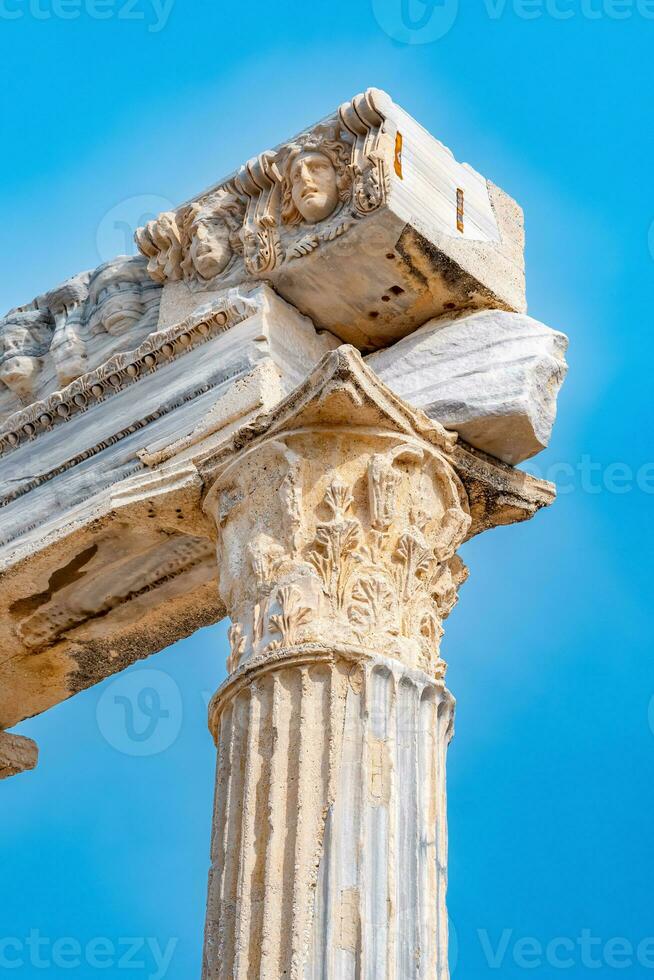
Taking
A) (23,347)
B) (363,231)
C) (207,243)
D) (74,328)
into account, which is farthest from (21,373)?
(363,231)

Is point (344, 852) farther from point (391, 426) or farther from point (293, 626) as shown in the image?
point (391, 426)

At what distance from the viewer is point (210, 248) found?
1074 cm

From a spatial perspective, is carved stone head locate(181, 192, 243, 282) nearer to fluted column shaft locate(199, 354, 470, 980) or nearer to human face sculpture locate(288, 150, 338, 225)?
human face sculpture locate(288, 150, 338, 225)

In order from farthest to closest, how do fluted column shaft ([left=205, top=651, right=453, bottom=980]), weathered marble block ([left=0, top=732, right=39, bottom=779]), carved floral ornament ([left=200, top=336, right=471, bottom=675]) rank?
weathered marble block ([left=0, top=732, right=39, bottom=779]) → carved floral ornament ([left=200, top=336, right=471, bottom=675]) → fluted column shaft ([left=205, top=651, right=453, bottom=980])

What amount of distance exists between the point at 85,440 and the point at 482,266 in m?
2.68

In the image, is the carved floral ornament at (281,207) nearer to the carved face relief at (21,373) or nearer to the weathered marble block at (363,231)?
the weathered marble block at (363,231)

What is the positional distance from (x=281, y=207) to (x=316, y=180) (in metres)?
Answer: 0.38

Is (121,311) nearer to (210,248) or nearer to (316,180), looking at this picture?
(210,248)

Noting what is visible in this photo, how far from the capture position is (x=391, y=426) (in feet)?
30.0

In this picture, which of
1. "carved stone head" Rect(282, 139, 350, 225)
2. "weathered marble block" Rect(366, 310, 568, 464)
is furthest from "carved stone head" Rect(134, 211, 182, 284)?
"weathered marble block" Rect(366, 310, 568, 464)

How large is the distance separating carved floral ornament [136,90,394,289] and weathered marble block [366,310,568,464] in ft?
2.73

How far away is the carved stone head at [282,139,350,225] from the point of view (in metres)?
10.1

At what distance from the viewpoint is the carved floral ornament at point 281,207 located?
993cm

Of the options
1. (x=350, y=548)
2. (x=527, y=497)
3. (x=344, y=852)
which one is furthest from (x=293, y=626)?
(x=527, y=497)
